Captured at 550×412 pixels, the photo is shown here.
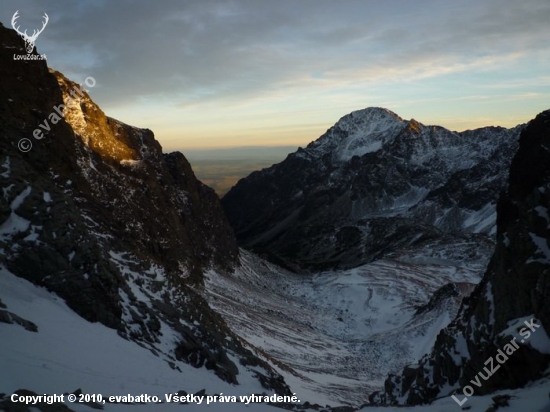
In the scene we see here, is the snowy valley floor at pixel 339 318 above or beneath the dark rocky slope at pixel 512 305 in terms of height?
beneath

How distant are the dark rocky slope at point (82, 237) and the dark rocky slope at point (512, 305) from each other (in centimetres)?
955

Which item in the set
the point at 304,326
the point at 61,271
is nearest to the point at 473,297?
the point at 61,271

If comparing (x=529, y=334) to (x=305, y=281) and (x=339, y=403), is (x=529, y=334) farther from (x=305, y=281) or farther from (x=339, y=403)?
(x=305, y=281)

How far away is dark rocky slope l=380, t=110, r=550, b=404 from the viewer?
14.8 m

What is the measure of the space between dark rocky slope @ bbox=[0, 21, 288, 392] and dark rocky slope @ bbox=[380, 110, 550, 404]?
31.3 feet

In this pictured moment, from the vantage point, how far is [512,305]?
17953mm

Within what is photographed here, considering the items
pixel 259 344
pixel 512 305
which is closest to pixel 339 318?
pixel 259 344

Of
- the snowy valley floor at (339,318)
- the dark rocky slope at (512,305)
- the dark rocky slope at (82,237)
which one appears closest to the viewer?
the dark rocky slope at (512,305)

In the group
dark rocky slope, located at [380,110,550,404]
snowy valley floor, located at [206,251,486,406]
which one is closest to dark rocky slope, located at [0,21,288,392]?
snowy valley floor, located at [206,251,486,406]

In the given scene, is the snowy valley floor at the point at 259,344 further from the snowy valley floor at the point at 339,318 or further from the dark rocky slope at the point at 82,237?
the dark rocky slope at the point at 82,237

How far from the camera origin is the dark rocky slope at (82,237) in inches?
718

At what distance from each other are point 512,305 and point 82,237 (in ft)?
63.7

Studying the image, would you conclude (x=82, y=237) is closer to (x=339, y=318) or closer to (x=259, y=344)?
(x=259, y=344)

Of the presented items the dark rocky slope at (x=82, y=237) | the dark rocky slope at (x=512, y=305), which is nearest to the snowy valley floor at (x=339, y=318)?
the dark rocky slope at (x=82, y=237)
